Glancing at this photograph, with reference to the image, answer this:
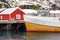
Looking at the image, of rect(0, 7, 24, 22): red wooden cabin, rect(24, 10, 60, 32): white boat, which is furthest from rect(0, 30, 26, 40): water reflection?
rect(24, 10, 60, 32): white boat

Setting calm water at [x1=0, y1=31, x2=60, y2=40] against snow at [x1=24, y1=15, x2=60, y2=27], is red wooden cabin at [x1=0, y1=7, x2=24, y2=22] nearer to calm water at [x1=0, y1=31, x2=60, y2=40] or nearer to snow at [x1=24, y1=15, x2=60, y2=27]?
snow at [x1=24, y1=15, x2=60, y2=27]

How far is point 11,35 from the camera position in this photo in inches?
2987

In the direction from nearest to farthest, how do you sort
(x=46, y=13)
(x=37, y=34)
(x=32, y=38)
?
(x=32, y=38) < (x=37, y=34) < (x=46, y=13)

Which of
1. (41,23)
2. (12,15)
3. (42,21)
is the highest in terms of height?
(12,15)

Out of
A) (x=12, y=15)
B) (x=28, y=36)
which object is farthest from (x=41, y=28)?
(x=28, y=36)

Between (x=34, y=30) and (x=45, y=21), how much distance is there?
2.54 meters

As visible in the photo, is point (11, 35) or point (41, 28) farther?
point (41, 28)

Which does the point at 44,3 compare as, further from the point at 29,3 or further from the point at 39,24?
the point at 39,24

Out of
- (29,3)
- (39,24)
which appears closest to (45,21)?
(39,24)

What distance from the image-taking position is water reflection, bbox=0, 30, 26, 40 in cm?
7179

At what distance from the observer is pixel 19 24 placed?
8112 centimetres

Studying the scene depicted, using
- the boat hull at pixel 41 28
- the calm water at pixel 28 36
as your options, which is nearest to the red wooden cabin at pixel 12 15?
the calm water at pixel 28 36

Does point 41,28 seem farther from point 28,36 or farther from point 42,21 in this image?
point 28,36

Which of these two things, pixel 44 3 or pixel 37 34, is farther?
pixel 44 3
